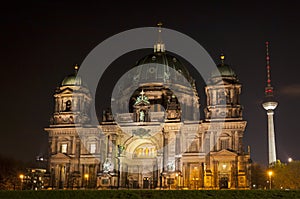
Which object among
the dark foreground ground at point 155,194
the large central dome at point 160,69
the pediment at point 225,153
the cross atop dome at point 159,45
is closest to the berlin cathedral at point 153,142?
the pediment at point 225,153

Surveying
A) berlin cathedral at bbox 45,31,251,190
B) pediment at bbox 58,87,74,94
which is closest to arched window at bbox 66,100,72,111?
berlin cathedral at bbox 45,31,251,190

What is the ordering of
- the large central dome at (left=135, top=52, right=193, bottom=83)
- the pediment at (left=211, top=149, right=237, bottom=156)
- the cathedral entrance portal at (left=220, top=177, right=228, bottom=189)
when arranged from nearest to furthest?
the pediment at (left=211, top=149, right=237, bottom=156)
the cathedral entrance portal at (left=220, top=177, right=228, bottom=189)
the large central dome at (left=135, top=52, right=193, bottom=83)

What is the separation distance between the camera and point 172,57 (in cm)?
9719

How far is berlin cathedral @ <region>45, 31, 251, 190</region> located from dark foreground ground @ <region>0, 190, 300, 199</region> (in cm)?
3021

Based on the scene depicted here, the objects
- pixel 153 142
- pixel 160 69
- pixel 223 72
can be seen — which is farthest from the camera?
pixel 160 69

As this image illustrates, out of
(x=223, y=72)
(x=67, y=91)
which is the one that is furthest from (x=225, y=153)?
(x=67, y=91)

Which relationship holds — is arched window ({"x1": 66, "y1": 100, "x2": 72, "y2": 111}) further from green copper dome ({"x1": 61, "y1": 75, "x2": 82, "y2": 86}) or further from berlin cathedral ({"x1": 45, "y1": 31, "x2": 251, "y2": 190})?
green copper dome ({"x1": 61, "y1": 75, "x2": 82, "y2": 86})

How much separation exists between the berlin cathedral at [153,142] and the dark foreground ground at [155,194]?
3021 cm

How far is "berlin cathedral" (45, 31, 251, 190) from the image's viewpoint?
241ft

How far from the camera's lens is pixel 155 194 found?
138ft

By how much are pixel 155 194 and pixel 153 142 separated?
37366 millimetres

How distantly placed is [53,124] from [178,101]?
23544mm

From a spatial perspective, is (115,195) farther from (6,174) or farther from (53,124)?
(6,174)

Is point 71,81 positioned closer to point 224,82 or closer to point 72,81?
point 72,81
